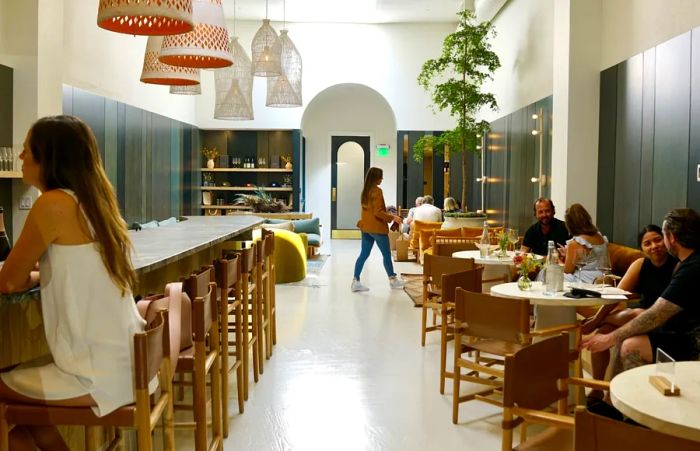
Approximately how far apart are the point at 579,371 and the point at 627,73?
417 centimetres

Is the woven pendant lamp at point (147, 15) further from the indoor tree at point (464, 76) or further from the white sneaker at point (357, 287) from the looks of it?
the indoor tree at point (464, 76)

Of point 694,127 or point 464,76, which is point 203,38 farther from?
point 464,76

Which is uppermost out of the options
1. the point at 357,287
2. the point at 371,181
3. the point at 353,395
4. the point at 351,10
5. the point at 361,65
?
the point at 351,10

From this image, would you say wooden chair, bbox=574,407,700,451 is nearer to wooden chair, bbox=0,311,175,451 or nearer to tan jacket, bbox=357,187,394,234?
wooden chair, bbox=0,311,175,451

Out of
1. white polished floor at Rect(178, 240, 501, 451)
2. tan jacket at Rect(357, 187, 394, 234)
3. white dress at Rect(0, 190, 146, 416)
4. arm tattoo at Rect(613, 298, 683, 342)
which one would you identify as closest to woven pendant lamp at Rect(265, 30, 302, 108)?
tan jacket at Rect(357, 187, 394, 234)

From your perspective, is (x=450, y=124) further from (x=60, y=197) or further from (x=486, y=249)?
(x=60, y=197)

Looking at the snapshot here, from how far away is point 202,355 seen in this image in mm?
3002

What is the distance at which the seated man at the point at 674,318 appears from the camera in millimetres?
3475

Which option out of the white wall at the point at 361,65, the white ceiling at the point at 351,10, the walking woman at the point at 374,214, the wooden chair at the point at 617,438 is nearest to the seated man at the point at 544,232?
the walking woman at the point at 374,214

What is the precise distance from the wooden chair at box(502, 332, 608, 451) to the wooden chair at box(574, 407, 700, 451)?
512 mm

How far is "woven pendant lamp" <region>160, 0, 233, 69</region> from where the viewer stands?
4.77 metres

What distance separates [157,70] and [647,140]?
4405mm

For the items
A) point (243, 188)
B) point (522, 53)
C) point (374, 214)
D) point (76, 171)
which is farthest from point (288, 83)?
point (243, 188)

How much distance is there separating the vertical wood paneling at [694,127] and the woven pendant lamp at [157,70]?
4049 mm
